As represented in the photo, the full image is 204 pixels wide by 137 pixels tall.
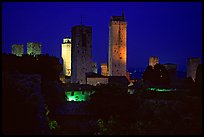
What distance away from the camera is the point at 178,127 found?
17.5 m

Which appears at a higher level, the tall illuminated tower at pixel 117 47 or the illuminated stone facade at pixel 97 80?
the tall illuminated tower at pixel 117 47

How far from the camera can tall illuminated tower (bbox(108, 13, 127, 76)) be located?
162ft

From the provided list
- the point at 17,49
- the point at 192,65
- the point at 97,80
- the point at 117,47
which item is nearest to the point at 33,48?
the point at 17,49

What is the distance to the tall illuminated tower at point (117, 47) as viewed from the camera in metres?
49.4

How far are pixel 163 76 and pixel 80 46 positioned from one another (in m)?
12.0

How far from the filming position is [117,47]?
4981 cm

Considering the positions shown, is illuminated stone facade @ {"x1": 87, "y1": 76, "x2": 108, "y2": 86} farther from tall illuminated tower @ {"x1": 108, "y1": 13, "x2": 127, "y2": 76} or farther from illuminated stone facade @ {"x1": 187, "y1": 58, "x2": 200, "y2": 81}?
illuminated stone facade @ {"x1": 187, "y1": 58, "x2": 200, "y2": 81}

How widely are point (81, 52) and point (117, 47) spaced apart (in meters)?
6.43

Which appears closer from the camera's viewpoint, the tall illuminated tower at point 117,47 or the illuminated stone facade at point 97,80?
the illuminated stone facade at point 97,80

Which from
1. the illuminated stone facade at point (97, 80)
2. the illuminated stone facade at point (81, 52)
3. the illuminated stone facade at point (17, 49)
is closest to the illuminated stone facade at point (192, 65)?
the illuminated stone facade at point (97, 80)

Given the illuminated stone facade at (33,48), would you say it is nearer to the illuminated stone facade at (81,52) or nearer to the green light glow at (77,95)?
the illuminated stone facade at (81,52)

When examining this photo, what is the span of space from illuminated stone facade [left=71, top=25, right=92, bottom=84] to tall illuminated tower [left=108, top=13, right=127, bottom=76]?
192 inches

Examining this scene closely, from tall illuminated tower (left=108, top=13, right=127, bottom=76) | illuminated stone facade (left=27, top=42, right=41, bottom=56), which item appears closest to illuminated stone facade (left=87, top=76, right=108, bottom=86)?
tall illuminated tower (left=108, top=13, right=127, bottom=76)

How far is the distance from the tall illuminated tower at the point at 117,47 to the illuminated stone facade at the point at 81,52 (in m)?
4.88
